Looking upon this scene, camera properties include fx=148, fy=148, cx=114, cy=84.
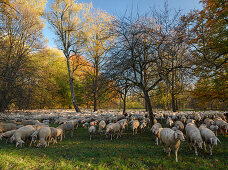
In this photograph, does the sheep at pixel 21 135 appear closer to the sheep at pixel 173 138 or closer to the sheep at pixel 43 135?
the sheep at pixel 43 135

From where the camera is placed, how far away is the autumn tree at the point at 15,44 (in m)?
8.91

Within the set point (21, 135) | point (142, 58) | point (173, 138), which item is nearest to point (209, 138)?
point (173, 138)

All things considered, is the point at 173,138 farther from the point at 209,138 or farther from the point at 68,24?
the point at 68,24

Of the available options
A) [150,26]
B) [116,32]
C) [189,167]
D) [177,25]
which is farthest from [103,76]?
[189,167]

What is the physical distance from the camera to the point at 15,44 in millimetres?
15383

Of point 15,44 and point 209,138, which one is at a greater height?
point 15,44

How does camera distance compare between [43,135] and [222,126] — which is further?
[222,126]

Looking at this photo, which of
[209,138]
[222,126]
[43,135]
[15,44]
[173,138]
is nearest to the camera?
[173,138]

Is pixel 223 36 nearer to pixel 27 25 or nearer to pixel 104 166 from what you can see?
pixel 104 166

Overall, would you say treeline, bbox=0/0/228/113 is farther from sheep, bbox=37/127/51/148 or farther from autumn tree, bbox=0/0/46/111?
sheep, bbox=37/127/51/148

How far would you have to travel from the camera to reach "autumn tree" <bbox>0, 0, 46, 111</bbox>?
29.2 ft

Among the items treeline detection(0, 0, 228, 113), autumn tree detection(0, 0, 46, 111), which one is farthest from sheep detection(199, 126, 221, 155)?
autumn tree detection(0, 0, 46, 111)

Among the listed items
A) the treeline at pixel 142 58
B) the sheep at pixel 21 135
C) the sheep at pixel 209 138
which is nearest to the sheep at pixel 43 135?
the sheep at pixel 21 135

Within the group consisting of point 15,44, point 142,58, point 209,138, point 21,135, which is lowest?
point 21,135
